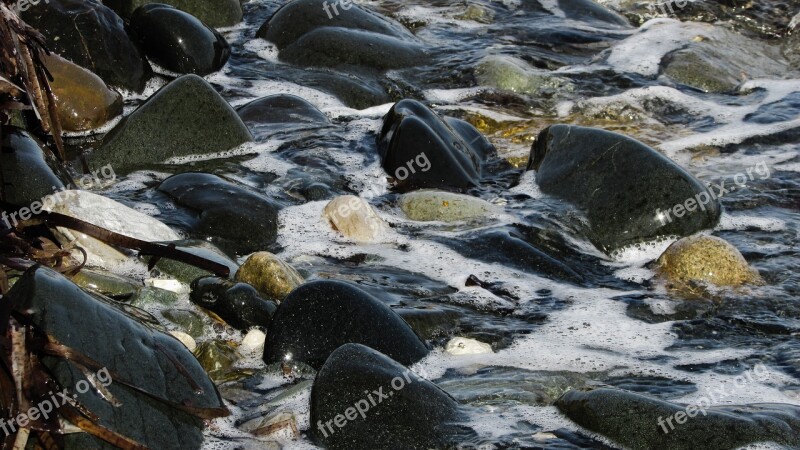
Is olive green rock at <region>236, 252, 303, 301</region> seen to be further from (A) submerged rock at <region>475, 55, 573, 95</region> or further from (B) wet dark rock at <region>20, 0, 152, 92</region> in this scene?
(A) submerged rock at <region>475, 55, 573, 95</region>

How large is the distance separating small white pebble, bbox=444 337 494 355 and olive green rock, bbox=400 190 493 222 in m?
1.34

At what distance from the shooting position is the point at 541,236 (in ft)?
16.5

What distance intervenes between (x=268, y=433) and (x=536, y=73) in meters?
5.15

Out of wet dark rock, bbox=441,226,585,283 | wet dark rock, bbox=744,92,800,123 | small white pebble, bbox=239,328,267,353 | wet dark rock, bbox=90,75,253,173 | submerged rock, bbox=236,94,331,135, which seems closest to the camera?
small white pebble, bbox=239,328,267,353

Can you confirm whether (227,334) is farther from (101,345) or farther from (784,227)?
(784,227)

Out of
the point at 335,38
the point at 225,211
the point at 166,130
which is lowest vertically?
the point at 225,211

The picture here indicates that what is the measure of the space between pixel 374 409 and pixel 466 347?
879 mm

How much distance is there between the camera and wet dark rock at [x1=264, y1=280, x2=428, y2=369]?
3.55 meters

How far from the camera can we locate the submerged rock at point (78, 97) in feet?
18.5

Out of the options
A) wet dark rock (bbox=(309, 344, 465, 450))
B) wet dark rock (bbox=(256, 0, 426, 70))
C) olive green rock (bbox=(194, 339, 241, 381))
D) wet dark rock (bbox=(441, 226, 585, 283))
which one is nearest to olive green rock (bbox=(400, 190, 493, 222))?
wet dark rock (bbox=(441, 226, 585, 283))

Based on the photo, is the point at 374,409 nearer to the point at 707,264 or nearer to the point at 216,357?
the point at 216,357

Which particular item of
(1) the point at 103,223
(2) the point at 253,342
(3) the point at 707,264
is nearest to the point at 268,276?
(2) the point at 253,342

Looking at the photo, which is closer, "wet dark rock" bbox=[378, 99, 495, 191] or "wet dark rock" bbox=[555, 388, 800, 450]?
"wet dark rock" bbox=[555, 388, 800, 450]

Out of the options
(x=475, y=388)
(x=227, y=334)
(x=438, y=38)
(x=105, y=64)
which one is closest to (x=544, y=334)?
(x=475, y=388)
